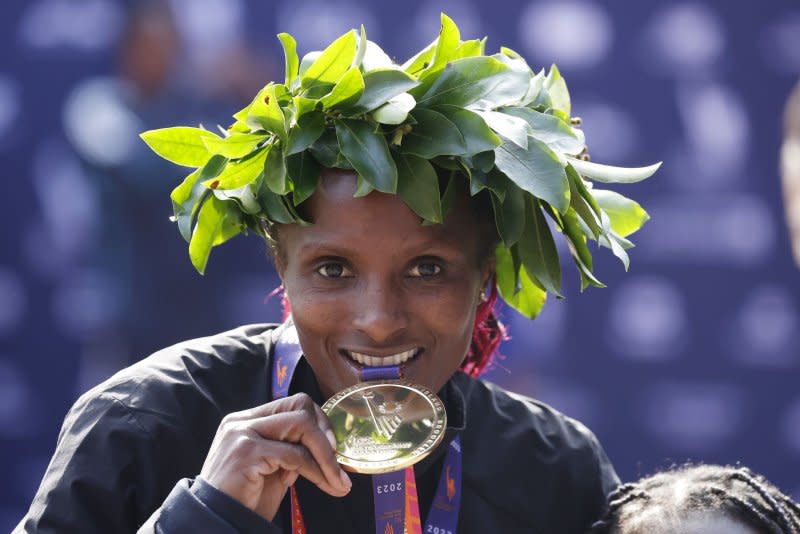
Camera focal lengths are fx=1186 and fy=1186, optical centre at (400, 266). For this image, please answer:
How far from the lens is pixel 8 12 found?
5352 mm

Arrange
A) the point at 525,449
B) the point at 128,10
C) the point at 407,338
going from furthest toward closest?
1. the point at 128,10
2. the point at 525,449
3. the point at 407,338

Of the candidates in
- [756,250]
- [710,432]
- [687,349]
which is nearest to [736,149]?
[756,250]

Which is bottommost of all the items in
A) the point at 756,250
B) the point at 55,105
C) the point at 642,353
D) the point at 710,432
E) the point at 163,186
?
the point at 710,432

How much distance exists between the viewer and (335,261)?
2688mm

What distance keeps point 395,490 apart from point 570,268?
2.75 m

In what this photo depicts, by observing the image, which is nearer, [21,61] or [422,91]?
[422,91]

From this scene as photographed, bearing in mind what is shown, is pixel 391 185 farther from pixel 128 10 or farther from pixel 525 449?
pixel 128 10

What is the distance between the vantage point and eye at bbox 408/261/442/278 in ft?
8.89

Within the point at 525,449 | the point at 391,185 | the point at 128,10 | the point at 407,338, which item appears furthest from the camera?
the point at 128,10

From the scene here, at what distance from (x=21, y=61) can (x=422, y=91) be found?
3.29m

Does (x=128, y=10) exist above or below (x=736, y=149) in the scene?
above

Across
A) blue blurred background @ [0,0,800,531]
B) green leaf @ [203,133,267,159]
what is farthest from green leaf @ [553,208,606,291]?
blue blurred background @ [0,0,800,531]

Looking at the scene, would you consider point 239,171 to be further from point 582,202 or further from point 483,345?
point 483,345

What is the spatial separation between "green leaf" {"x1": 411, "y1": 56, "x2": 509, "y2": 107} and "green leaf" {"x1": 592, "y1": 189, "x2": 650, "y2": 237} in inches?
20.5
